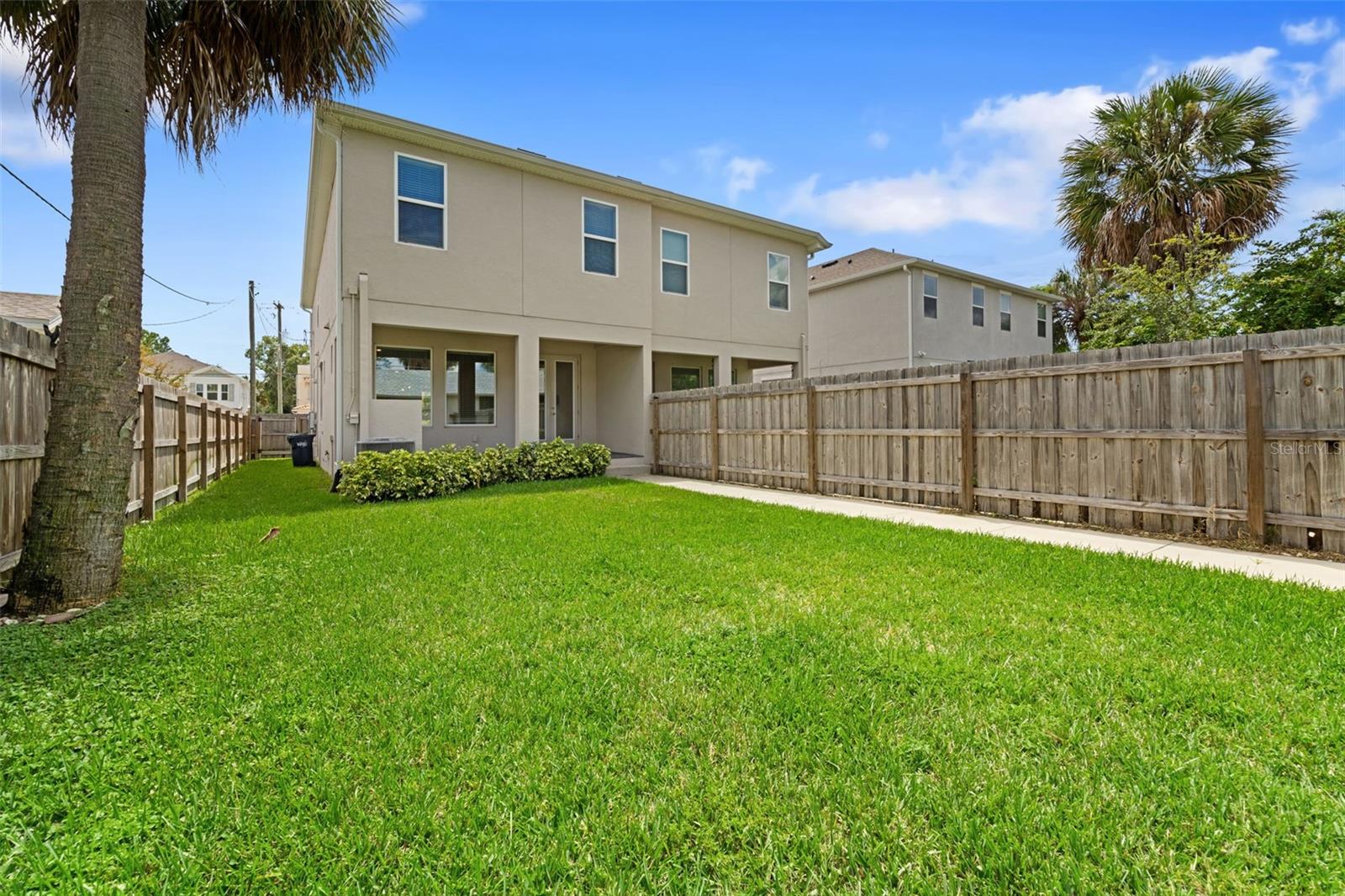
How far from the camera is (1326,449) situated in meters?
5.00

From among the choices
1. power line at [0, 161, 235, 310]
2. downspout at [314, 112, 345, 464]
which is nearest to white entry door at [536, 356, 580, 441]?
downspout at [314, 112, 345, 464]

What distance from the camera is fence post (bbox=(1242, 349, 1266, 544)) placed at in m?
5.26

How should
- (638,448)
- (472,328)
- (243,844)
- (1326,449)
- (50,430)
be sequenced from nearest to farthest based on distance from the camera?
(243,844), (50,430), (1326,449), (472,328), (638,448)

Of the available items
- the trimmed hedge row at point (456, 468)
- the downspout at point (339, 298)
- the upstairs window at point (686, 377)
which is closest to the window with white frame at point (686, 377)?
the upstairs window at point (686, 377)

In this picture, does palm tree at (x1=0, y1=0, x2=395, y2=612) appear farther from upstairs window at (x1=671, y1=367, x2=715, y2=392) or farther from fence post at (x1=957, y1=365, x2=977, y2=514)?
upstairs window at (x1=671, y1=367, x2=715, y2=392)

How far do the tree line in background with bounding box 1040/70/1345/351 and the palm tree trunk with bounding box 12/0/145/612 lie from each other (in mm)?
15118

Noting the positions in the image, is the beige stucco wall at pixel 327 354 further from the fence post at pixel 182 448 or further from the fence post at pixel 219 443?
the fence post at pixel 182 448

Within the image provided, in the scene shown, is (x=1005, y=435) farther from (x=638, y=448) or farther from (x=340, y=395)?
(x=340, y=395)

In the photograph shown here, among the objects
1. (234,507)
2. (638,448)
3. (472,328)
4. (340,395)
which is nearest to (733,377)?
(638,448)

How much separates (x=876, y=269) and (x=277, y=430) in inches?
867

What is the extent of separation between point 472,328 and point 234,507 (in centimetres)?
475

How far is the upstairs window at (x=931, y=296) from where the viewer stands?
1866cm

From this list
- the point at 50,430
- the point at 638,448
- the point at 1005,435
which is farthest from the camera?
the point at 638,448

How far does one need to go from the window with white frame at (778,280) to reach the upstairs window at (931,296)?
17.6ft
